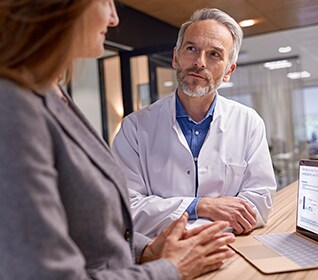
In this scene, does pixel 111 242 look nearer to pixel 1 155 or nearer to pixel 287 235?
pixel 1 155

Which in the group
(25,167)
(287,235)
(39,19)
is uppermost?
(39,19)

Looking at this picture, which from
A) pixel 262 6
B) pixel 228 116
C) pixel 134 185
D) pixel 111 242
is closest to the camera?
pixel 111 242

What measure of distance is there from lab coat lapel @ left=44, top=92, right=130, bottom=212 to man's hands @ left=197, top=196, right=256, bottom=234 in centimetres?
59

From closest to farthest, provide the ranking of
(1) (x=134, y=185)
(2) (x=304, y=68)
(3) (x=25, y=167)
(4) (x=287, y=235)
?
(3) (x=25, y=167), (4) (x=287, y=235), (1) (x=134, y=185), (2) (x=304, y=68)

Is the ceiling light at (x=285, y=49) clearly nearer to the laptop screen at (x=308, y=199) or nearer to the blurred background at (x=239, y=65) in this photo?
the blurred background at (x=239, y=65)

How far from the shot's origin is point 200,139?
5.12ft

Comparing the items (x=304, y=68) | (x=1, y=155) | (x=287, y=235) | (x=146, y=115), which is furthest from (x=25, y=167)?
(x=304, y=68)

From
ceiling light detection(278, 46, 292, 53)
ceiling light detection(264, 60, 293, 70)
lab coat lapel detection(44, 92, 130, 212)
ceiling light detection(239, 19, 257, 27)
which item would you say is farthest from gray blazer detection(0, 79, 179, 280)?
ceiling light detection(264, 60, 293, 70)

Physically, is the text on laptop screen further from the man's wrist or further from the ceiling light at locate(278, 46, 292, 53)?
the ceiling light at locate(278, 46, 292, 53)

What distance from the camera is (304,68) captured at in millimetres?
7988

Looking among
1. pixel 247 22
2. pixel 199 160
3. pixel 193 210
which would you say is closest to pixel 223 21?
pixel 199 160

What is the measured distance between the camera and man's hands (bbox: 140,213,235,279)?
0.82 meters

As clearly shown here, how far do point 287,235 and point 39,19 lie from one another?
0.93 m

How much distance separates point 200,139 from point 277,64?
5425 millimetres
